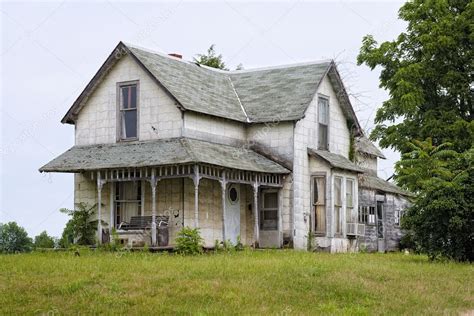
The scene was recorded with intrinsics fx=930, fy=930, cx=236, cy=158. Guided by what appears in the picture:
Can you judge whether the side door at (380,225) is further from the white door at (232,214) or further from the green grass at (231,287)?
the green grass at (231,287)

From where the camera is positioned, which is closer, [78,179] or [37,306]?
[37,306]

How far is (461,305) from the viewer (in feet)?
66.9

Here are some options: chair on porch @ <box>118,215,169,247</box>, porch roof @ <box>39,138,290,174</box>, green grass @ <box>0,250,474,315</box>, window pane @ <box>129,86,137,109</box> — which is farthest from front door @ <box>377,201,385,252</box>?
green grass @ <box>0,250,474,315</box>

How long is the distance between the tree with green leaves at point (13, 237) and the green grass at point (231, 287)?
32.9 metres

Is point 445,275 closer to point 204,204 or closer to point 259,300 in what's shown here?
point 259,300

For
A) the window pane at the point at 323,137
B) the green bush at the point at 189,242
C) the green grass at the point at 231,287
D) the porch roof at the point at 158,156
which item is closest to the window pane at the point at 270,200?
the porch roof at the point at 158,156

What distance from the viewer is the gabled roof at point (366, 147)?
142 ft

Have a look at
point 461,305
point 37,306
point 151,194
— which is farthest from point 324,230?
point 37,306

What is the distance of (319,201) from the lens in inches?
1423

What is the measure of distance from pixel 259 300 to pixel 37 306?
15.4ft

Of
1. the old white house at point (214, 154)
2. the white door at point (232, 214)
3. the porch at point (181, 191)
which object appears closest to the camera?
the porch at point (181, 191)

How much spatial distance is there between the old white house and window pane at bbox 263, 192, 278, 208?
0.18 feet

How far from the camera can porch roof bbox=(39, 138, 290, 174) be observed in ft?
103

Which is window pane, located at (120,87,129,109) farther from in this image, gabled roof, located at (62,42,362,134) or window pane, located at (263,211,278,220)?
window pane, located at (263,211,278,220)
